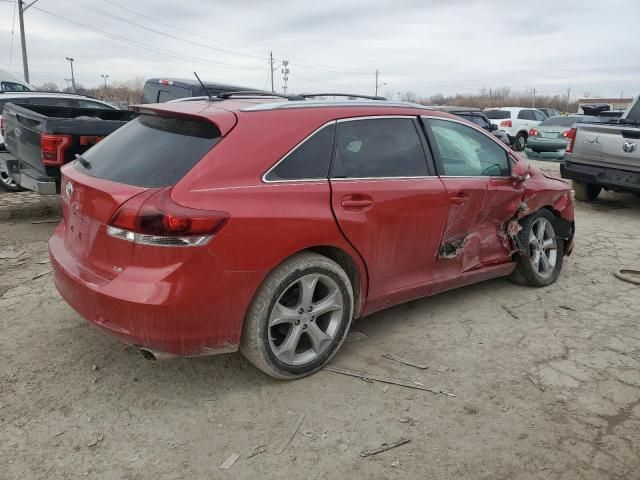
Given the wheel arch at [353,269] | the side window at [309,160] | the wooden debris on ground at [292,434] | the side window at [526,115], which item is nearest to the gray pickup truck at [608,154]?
the wheel arch at [353,269]

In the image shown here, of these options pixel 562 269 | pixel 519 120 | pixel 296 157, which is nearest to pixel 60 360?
pixel 296 157

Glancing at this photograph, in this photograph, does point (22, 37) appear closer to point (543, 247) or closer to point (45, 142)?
point (45, 142)

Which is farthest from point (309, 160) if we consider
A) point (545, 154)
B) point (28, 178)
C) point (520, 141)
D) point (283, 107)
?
point (520, 141)

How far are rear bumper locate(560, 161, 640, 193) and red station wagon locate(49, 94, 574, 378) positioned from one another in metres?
4.40

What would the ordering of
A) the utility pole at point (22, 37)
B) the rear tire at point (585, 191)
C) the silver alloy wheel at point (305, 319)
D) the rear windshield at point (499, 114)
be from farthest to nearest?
the utility pole at point (22, 37)
the rear windshield at point (499, 114)
the rear tire at point (585, 191)
the silver alloy wheel at point (305, 319)

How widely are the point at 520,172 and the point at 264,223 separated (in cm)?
253

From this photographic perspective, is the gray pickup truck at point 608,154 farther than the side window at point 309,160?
Yes

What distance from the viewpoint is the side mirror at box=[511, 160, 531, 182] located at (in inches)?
171

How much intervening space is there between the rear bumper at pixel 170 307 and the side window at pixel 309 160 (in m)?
0.59

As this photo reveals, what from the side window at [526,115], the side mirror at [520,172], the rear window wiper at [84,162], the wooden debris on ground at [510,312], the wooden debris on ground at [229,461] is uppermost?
the side window at [526,115]

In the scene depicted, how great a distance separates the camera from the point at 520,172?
4387mm

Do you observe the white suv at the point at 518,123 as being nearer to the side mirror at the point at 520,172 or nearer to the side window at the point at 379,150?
the side mirror at the point at 520,172

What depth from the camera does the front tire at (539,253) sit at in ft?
15.0

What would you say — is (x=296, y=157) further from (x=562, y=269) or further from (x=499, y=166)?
(x=562, y=269)
